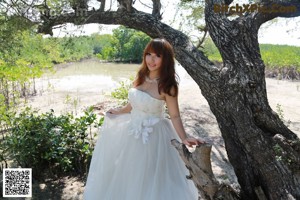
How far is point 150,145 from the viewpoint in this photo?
2.45 meters

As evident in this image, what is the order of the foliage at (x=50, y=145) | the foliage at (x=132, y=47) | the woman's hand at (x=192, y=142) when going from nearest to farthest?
1. the woman's hand at (x=192, y=142)
2. the foliage at (x=50, y=145)
3. the foliage at (x=132, y=47)

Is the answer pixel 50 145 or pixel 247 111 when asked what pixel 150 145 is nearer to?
pixel 247 111

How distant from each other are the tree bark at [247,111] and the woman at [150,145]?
484 mm

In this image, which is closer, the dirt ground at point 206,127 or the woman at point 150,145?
the woman at point 150,145

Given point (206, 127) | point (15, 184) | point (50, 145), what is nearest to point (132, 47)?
point (206, 127)

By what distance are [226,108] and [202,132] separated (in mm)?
2883

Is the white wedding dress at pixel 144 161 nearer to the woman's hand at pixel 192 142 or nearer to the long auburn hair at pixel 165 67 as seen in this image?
the long auburn hair at pixel 165 67

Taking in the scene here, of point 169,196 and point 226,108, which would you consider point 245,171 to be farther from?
point 169,196

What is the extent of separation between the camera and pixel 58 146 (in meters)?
3.54

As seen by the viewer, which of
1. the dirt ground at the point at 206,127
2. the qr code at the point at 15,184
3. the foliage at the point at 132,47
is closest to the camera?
the qr code at the point at 15,184

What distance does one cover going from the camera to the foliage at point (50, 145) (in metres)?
3.46

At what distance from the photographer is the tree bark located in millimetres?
2332

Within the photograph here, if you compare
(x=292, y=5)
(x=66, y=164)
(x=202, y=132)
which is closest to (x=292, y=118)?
(x=202, y=132)

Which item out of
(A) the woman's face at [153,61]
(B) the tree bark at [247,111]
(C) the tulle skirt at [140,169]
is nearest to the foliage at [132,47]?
(B) the tree bark at [247,111]
